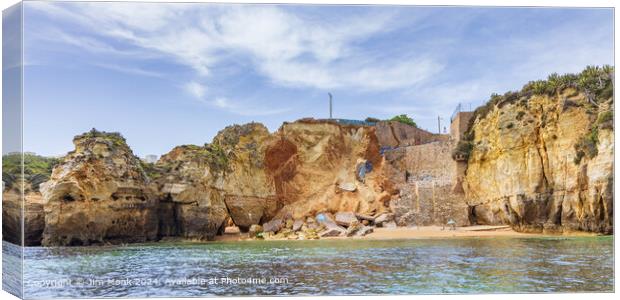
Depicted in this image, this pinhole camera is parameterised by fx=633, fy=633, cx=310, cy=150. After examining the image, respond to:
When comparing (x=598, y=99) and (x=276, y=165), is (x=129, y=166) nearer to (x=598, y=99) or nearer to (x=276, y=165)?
(x=276, y=165)

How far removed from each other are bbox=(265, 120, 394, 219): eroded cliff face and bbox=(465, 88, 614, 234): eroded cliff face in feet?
19.5

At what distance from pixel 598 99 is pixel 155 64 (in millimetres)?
12315

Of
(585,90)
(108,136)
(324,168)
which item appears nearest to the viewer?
(585,90)

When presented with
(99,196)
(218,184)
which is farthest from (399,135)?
(99,196)

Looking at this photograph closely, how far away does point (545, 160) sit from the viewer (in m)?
24.4

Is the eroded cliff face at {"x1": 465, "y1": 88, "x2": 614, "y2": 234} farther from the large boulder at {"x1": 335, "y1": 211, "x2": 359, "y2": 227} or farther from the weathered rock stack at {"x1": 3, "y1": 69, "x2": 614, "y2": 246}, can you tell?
the large boulder at {"x1": 335, "y1": 211, "x2": 359, "y2": 227}

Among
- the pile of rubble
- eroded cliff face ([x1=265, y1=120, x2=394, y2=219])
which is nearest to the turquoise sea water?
the pile of rubble

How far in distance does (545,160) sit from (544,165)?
20 centimetres

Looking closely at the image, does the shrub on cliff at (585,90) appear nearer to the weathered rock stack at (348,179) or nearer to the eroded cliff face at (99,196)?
the weathered rock stack at (348,179)

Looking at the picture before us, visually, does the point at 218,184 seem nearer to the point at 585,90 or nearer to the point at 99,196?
the point at 99,196

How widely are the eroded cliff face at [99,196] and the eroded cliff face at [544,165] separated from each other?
1482 centimetres

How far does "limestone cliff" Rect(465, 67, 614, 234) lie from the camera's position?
61.1 ft

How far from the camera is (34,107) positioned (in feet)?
42.6

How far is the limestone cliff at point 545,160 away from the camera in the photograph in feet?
61.1
